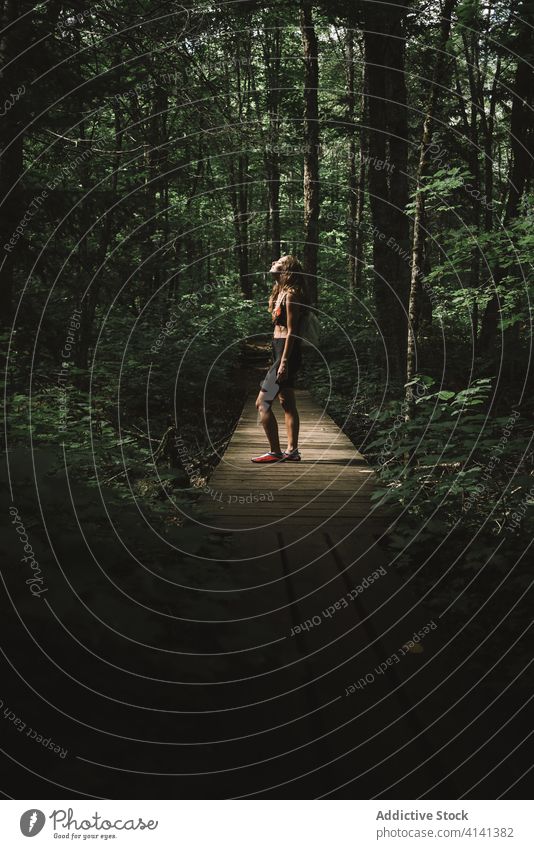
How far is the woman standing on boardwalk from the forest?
1080 millimetres

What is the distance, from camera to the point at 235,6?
30.7ft

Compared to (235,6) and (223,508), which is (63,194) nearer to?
(223,508)

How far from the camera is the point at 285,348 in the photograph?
7.16m

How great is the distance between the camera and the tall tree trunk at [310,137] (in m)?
16.1

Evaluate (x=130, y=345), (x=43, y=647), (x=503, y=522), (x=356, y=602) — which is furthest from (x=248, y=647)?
(x=130, y=345)

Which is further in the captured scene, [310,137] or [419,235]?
[310,137]

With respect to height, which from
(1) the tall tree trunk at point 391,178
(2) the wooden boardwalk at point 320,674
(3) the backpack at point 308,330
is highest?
(1) the tall tree trunk at point 391,178

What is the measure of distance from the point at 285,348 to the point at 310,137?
10587 mm

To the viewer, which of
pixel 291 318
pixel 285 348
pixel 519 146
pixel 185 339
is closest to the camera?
pixel 291 318

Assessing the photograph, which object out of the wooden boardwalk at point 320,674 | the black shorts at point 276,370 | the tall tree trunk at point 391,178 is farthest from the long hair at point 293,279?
the tall tree trunk at point 391,178

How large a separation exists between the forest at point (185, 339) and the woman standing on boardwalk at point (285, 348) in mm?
1080

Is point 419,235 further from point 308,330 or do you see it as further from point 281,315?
point 281,315

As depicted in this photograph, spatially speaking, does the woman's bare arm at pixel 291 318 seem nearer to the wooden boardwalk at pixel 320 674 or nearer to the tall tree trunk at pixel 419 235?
the tall tree trunk at pixel 419 235

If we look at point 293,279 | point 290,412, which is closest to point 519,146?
point 293,279
